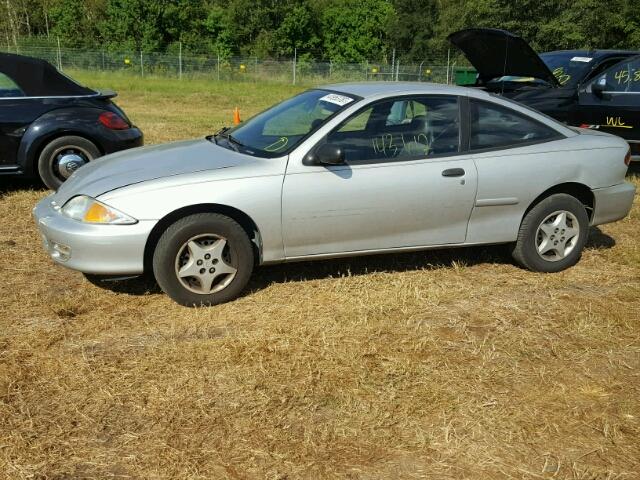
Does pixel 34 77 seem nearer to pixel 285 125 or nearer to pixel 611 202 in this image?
pixel 285 125

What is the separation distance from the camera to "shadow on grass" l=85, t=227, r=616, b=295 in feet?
16.0

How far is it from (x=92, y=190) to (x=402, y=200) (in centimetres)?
212

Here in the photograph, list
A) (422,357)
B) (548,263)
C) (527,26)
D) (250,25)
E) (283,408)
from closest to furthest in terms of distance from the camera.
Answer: (283,408) → (422,357) → (548,263) → (527,26) → (250,25)

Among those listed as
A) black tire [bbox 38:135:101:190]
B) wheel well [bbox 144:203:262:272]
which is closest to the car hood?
wheel well [bbox 144:203:262:272]

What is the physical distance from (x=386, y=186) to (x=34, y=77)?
4.65 meters

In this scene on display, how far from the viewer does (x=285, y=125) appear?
5090 mm

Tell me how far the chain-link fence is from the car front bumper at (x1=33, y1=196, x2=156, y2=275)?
1212 inches

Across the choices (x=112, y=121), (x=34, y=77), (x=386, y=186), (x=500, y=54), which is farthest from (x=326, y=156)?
(x=500, y=54)

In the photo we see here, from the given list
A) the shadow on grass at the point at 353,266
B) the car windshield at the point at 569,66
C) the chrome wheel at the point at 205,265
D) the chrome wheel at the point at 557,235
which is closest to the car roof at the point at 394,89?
the chrome wheel at the point at 557,235

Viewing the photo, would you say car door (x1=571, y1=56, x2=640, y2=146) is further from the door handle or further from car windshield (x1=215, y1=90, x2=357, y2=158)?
car windshield (x1=215, y1=90, x2=357, y2=158)

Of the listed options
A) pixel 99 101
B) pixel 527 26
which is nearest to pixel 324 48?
pixel 527 26

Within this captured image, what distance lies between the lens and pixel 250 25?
164 ft

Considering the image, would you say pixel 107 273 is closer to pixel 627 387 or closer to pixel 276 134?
pixel 276 134

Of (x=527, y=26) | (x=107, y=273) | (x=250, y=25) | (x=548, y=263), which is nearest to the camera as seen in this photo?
(x=107, y=273)
